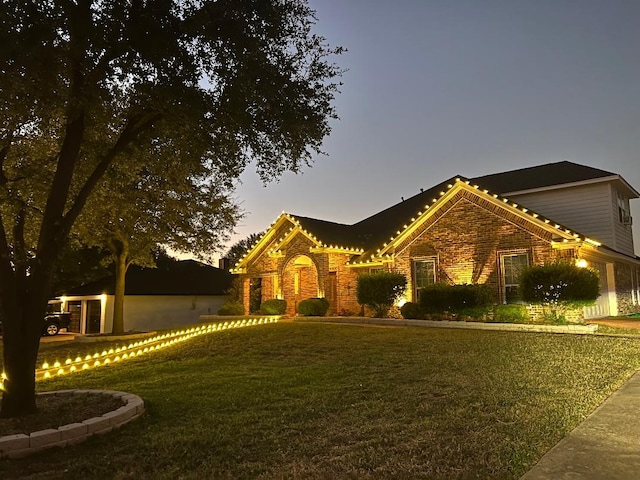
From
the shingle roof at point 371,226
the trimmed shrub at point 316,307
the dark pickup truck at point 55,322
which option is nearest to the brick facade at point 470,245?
the shingle roof at point 371,226

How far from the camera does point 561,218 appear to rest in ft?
68.8

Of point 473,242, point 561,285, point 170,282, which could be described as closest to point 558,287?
point 561,285

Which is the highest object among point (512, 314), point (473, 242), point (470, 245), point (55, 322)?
point (473, 242)

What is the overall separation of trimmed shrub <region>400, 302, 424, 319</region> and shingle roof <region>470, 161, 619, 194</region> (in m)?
8.32

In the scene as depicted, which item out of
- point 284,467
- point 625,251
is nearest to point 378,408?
point 284,467

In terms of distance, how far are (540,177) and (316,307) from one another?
39.4 ft

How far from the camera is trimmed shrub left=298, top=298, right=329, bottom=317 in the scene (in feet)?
69.1

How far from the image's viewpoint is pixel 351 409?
6.30 m

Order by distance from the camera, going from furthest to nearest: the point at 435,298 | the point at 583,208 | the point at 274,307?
the point at 274,307 < the point at 583,208 < the point at 435,298

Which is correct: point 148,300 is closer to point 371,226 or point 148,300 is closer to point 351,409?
point 371,226

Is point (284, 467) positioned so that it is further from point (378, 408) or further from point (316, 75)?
point (316, 75)

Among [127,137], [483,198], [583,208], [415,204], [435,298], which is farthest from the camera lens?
[415,204]

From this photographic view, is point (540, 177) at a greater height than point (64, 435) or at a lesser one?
greater

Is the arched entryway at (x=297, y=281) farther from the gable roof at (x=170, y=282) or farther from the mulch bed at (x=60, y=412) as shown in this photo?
the mulch bed at (x=60, y=412)
